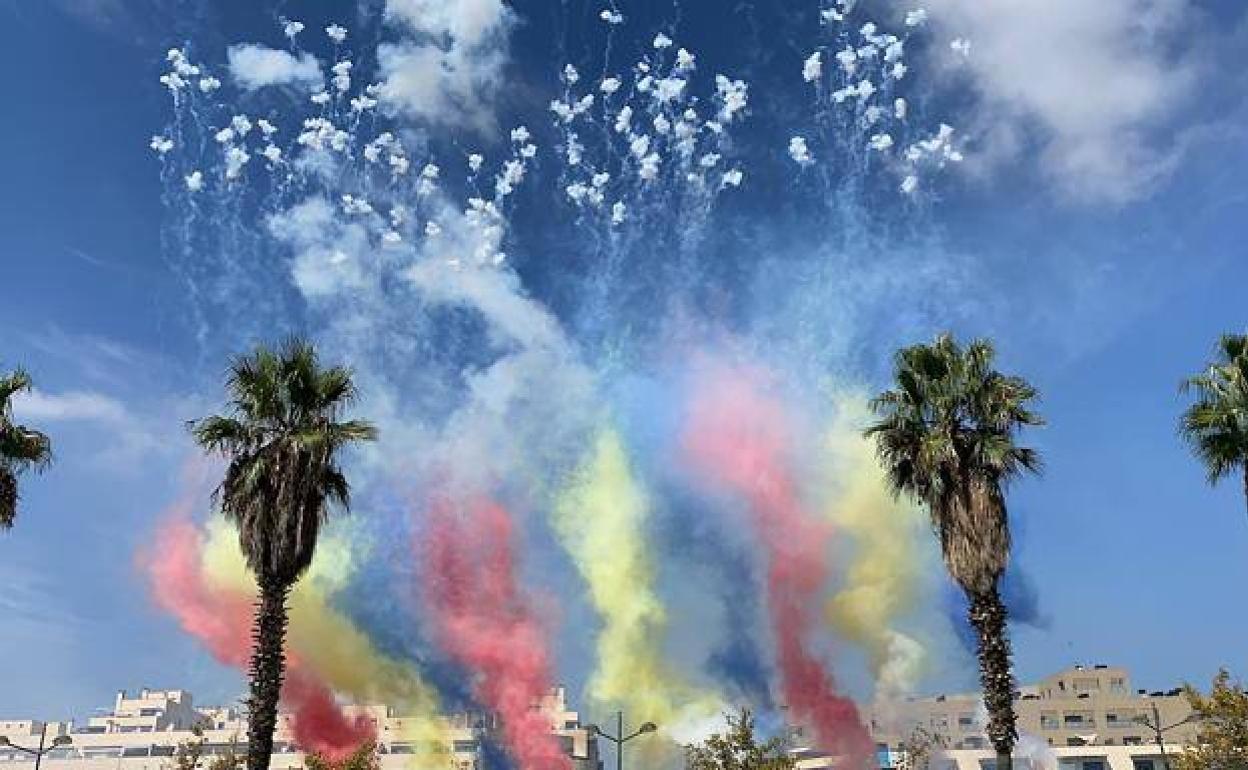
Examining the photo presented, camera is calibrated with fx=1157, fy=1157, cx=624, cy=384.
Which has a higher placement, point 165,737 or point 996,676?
point 165,737

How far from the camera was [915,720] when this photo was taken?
162375 mm

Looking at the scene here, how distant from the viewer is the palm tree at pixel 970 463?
32.2 meters

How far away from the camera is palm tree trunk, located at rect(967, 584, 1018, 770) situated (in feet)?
104

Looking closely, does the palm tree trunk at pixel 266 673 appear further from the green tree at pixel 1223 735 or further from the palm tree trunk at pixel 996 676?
the green tree at pixel 1223 735

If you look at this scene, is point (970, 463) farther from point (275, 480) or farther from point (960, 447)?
point (275, 480)

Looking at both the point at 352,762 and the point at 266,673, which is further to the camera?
the point at 352,762

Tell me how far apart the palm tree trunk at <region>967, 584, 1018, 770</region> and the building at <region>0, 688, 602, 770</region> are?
147 metres

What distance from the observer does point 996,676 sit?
1255 inches

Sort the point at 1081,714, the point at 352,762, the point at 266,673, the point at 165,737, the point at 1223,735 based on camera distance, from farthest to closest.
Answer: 1. the point at 165,737
2. the point at 1081,714
3. the point at 352,762
4. the point at 1223,735
5. the point at 266,673

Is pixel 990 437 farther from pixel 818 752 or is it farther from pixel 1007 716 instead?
pixel 818 752

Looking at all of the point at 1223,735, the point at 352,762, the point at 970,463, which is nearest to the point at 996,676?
the point at 970,463

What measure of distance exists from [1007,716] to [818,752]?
13979cm

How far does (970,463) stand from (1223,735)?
20.0 m

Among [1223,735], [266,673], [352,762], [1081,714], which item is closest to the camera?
[266,673]
